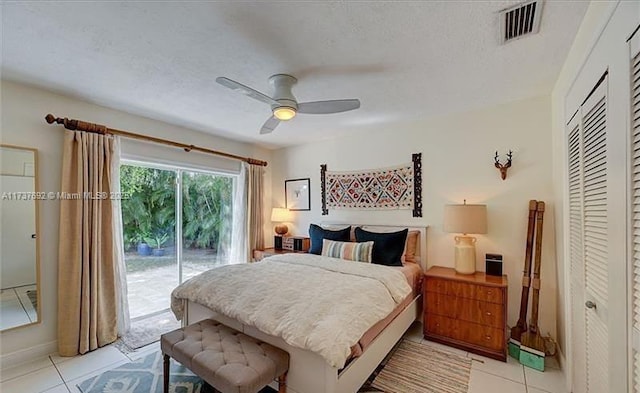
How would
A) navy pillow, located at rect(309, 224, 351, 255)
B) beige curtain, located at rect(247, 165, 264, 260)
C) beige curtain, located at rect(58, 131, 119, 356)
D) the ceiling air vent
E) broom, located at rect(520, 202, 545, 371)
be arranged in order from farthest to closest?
beige curtain, located at rect(247, 165, 264, 260), navy pillow, located at rect(309, 224, 351, 255), beige curtain, located at rect(58, 131, 119, 356), broom, located at rect(520, 202, 545, 371), the ceiling air vent

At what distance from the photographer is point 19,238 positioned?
8.10 feet

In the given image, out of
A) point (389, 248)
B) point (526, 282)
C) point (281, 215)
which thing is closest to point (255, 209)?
point (281, 215)

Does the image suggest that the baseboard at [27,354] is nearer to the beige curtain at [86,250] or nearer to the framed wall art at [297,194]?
the beige curtain at [86,250]

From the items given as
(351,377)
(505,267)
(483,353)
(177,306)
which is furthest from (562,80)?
(177,306)

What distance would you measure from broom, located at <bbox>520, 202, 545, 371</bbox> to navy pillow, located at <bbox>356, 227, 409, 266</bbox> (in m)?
1.24

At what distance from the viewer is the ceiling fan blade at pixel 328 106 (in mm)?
2156

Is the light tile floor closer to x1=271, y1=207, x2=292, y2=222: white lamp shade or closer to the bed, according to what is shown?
the bed

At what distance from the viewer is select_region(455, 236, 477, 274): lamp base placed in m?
2.85

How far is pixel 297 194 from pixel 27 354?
11.5 feet

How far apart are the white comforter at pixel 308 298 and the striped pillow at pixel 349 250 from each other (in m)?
0.22

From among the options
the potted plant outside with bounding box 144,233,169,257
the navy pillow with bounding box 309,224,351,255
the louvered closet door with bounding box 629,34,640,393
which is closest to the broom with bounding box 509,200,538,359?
the louvered closet door with bounding box 629,34,640,393

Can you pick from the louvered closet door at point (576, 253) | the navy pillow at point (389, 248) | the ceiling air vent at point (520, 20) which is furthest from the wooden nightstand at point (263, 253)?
the ceiling air vent at point (520, 20)

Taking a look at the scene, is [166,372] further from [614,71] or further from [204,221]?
[614,71]

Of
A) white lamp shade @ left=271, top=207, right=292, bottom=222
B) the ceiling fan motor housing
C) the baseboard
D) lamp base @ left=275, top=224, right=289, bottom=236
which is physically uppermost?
the ceiling fan motor housing
